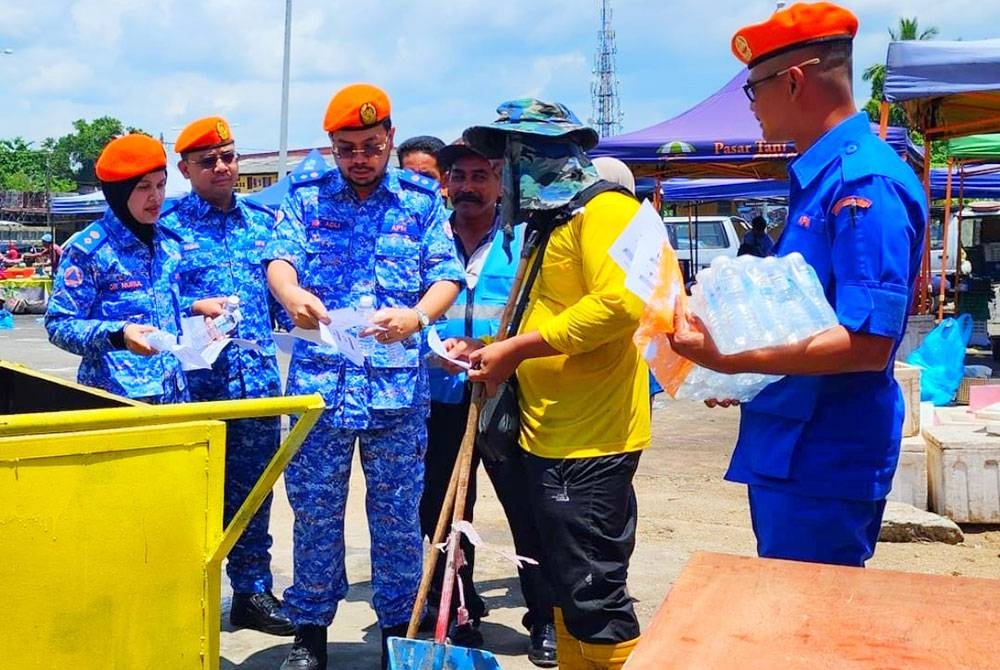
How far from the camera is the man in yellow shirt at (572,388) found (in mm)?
2953

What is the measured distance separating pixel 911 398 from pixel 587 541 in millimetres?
4015

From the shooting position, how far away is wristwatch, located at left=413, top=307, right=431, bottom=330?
3.47 m

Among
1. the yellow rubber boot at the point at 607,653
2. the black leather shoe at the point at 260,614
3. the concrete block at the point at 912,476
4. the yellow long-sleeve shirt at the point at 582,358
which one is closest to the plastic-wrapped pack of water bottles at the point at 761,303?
the yellow long-sleeve shirt at the point at 582,358

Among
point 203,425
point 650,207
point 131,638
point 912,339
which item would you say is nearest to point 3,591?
point 131,638

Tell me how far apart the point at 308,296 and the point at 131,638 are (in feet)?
4.49

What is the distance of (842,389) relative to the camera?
2287mm

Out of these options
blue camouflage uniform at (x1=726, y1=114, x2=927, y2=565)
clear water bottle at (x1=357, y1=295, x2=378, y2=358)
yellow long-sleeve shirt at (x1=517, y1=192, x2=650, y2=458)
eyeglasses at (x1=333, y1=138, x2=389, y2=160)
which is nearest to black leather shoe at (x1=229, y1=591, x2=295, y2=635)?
clear water bottle at (x1=357, y1=295, x2=378, y2=358)

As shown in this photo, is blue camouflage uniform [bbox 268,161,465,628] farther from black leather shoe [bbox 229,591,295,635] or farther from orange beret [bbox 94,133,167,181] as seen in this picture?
orange beret [bbox 94,133,167,181]

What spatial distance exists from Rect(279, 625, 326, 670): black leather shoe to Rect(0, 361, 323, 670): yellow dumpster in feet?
4.36

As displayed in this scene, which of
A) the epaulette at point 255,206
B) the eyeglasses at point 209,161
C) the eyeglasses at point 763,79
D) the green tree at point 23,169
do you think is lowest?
the epaulette at point 255,206

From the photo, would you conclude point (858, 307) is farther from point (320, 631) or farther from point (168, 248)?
point (168, 248)

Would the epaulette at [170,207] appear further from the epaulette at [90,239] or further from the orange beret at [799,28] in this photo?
the orange beret at [799,28]

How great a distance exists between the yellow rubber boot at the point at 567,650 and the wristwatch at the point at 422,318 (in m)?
0.98

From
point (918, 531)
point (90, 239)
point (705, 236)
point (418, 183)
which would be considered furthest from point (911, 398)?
point (705, 236)
